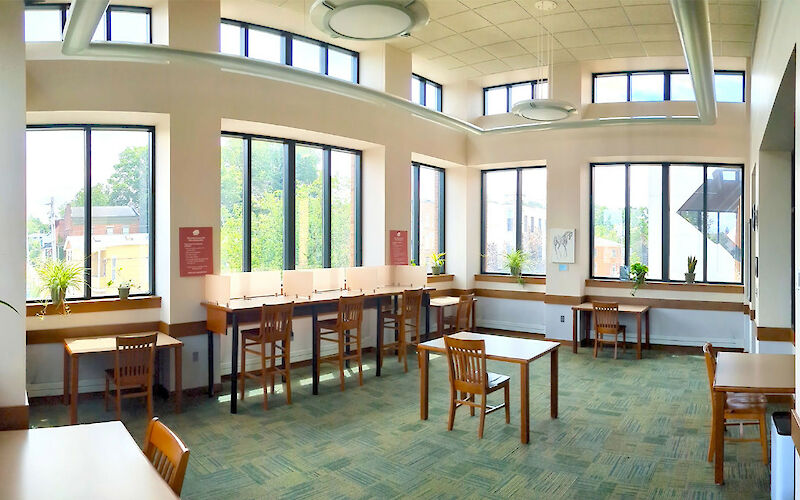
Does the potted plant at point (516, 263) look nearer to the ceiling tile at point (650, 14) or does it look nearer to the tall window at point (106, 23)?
the ceiling tile at point (650, 14)

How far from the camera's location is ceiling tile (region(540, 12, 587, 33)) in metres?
6.82

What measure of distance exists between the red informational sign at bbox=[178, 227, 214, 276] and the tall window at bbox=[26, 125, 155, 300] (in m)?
0.59

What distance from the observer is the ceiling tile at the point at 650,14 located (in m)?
6.47

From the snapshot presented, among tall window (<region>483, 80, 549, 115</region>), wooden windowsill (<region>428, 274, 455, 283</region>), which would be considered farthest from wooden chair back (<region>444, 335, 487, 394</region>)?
tall window (<region>483, 80, 549, 115</region>)

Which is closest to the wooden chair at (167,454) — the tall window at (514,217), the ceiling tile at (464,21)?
the ceiling tile at (464,21)

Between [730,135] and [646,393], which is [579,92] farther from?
[646,393]

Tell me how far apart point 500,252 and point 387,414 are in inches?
223

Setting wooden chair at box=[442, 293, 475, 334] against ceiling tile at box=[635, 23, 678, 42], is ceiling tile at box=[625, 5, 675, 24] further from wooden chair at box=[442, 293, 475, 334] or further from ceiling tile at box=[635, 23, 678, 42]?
wooden chair at box=[442, 293, 475, 334]

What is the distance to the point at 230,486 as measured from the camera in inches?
151

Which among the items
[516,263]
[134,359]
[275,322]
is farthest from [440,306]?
[134,359]

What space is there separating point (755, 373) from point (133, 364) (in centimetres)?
517

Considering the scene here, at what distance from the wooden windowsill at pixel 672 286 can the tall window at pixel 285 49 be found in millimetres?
5245

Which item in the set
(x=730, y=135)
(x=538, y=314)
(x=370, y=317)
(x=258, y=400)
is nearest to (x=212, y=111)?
(x=258, y=400)

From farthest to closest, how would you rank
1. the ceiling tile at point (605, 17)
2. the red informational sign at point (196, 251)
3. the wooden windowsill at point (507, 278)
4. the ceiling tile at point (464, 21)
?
the wooden windowsill at point (507, 278), the ceiling tile at point (464, 21), the ceiling tile at point (605, 17), the red informational sign at point (196, 251)
